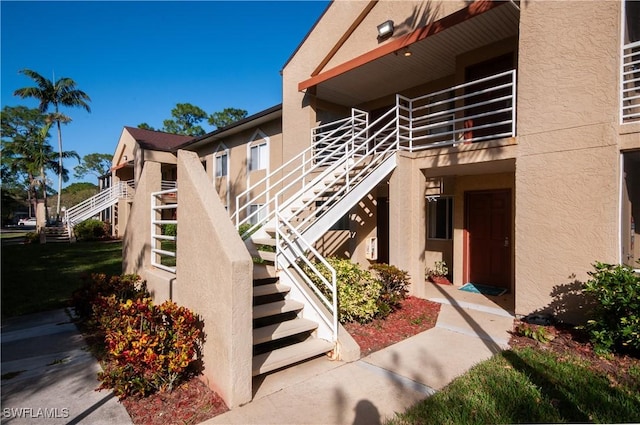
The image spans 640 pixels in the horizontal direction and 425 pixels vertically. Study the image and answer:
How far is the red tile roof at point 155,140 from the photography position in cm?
2444

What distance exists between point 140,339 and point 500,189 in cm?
864

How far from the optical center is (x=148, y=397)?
3.55m

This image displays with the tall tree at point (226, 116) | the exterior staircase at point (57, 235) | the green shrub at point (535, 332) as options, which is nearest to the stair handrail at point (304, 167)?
the green shrub at point (535, 332)

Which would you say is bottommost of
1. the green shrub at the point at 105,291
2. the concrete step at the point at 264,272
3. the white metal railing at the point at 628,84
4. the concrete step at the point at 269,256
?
the green shrub at the point at 105,291

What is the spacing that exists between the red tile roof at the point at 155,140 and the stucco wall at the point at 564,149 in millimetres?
23121

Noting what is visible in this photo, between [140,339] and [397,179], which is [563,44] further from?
[140,339]

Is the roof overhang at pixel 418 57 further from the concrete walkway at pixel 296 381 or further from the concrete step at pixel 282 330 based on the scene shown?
the concrete step at pixel 282 330

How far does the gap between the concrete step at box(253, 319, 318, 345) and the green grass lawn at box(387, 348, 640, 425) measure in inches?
66.6

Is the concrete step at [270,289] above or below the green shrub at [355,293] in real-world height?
above

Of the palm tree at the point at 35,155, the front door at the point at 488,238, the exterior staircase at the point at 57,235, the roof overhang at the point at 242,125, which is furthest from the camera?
the palm tree at the point at 35,155

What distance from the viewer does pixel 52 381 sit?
3.96m

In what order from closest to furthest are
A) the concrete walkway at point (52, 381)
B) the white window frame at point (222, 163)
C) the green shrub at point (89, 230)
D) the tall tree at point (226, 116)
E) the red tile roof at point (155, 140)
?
the concrete walkway at point (52, 381), the white window frame at point (222, 163), the green shrub at point (89, 230), the red tile roof at point (155, 140), the tall tree at point (226, 116)


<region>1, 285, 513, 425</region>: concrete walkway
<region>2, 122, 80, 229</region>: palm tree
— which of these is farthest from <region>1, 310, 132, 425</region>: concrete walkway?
<region>2, 122, 80, 229</region>: palm tree

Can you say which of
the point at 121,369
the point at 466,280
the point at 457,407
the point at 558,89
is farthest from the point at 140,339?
the point at 466,280
